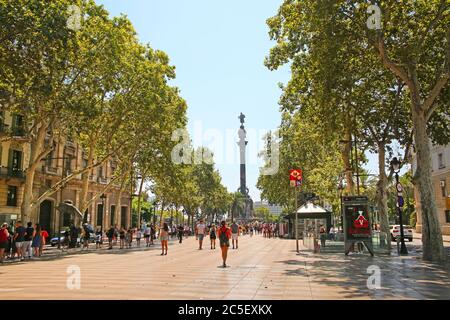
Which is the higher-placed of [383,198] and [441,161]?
[441,161]

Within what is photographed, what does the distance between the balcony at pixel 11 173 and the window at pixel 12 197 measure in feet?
4.49

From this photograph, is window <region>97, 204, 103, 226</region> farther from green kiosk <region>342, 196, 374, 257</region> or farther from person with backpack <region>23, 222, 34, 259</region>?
green kiosk <region>342, 196, 374, 257</region>

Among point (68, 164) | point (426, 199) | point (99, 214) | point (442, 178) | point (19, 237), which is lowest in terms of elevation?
point (19, 237)

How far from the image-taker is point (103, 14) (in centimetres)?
2317

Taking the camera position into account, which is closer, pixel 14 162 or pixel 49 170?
pixel 14 162

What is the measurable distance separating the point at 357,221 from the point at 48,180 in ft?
100

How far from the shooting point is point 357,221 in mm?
19188

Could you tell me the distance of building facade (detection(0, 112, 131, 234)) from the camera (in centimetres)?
3266

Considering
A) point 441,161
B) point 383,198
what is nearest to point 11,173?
point 383,198

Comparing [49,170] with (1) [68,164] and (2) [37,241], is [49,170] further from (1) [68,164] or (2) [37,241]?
(2) [37,241]

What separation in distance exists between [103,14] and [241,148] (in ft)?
247

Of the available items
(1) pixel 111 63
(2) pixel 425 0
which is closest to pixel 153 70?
(1) pixel 111 63

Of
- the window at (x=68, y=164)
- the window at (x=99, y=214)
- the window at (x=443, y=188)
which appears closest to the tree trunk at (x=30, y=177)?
the window at (x=68, y=164)

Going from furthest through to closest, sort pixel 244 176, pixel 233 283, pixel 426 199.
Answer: pixel 244 176 < pixel 426 199 < pixel 233 283
